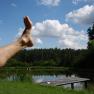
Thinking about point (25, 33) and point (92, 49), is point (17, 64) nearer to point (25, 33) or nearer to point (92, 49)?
point (92, 49)

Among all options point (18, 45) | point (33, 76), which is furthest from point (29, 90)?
point (33, 76)

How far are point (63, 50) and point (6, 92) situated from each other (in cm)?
12140

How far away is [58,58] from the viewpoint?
123 m

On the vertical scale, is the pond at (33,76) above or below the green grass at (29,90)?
above

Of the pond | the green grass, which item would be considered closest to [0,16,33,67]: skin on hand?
the green grass

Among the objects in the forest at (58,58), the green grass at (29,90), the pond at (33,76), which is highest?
the forest at (58,58)

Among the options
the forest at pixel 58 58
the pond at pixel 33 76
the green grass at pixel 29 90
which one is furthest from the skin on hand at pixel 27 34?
the forest at pixel 58 58

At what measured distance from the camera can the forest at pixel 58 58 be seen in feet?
262

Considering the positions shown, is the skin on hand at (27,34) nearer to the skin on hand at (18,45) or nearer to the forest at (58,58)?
the skin on hand at (18,45)

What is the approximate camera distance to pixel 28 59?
131 meters

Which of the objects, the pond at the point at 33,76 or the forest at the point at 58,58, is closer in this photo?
the pond at the point at 33,76

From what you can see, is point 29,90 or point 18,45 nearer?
point 18,45

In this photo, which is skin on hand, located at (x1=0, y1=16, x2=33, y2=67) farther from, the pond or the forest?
the forest

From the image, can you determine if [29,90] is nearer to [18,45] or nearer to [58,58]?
[18,45]
